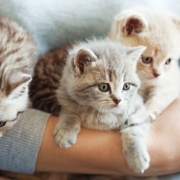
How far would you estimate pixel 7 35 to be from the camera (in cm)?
150

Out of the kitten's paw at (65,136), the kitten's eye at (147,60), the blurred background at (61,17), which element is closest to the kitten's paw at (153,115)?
the kitten's eye at (147,60)

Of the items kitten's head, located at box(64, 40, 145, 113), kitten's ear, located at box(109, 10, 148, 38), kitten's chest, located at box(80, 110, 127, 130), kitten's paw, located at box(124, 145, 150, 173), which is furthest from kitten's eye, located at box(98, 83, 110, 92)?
kitten's ear, located at box(109, 10, 148, 38)

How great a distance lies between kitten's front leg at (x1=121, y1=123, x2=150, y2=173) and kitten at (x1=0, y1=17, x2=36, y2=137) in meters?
0.42

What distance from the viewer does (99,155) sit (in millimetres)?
1277

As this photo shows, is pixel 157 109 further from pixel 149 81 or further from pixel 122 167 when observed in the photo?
pixel 122 167

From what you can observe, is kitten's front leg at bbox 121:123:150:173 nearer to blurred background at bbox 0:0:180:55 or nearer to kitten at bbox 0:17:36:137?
kitten at bbox 0:17:36:137

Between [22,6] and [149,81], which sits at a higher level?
[22,6]

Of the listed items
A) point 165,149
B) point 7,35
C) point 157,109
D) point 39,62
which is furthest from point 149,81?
point 7,35

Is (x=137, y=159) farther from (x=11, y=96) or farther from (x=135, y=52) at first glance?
(x=11, y=96)

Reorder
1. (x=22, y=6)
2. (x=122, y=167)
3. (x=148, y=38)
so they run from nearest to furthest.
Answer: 1. (x=122, y=167)
2. (x=148, y=38)
3. (x=22, y=6)

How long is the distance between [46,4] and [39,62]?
0.28m

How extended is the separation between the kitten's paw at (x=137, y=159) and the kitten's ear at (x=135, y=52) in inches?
14.2

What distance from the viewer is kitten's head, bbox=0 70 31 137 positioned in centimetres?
119

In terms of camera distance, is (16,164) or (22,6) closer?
(16,164)
